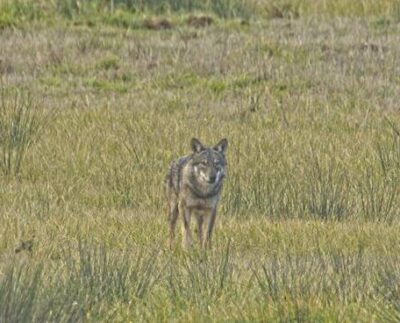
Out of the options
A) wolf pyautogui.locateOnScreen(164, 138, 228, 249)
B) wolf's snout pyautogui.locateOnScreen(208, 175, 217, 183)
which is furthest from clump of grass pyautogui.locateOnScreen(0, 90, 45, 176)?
wolf's snout pyautogui.locateOnScreen(208, 175, 217, 183)

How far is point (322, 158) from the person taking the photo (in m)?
13.6

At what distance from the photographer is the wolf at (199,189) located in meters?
10.3

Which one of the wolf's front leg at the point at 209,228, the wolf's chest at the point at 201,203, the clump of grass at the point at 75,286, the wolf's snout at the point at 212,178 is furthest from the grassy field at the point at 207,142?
the wolf's snout at the point at 212,178

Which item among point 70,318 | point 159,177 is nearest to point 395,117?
point 159,177

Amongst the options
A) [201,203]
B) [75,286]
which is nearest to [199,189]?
[201,203]

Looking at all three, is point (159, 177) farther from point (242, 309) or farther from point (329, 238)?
point (242, 309)

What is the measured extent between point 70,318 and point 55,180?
5.67 m

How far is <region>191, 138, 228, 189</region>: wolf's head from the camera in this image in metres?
10.3

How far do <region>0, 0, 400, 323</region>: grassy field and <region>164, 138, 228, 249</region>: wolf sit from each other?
0.58 feet

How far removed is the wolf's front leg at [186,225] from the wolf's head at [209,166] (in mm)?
279

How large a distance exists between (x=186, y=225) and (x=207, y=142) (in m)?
4.18

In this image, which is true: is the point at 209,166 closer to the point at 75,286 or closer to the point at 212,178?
the point at 212,178

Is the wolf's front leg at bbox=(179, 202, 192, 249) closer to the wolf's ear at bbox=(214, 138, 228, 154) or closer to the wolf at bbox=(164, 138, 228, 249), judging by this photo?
the wolf at bbox=(164, 138, 228, 249)

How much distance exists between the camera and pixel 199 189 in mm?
10508
